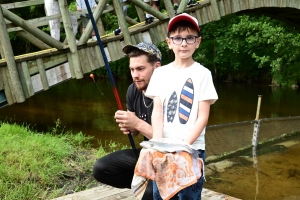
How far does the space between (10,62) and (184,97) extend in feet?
13.3

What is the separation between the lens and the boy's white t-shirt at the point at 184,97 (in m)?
2.02

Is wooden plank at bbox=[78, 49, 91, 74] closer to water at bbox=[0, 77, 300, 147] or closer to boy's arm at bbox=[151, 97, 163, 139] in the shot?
water at bbox=[0, 77, 300, 147]

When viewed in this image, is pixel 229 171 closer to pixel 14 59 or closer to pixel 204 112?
pixel 14 59

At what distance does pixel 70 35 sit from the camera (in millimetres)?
5926

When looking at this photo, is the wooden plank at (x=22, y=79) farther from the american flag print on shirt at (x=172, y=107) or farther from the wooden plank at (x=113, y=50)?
the american flag print on shirt at (x=172, y=107)

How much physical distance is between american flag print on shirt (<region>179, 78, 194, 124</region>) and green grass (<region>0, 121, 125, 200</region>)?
211cm

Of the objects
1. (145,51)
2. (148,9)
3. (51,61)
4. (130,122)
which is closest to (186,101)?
(130,122)

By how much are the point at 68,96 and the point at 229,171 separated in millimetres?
11009

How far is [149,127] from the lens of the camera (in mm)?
2303

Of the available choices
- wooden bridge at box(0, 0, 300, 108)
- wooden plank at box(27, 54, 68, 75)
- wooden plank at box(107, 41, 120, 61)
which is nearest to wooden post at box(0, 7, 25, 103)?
wooden bridge at box(0, 0, 300, 108)

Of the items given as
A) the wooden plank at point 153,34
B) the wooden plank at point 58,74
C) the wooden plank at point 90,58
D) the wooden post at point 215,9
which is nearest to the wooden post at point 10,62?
the wooden plank at point 58,74

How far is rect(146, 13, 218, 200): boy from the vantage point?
6.61ft

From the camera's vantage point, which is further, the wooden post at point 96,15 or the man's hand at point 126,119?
the wooden post at point 96,15

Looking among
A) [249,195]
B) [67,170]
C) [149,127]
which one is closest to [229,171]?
[249,195]
